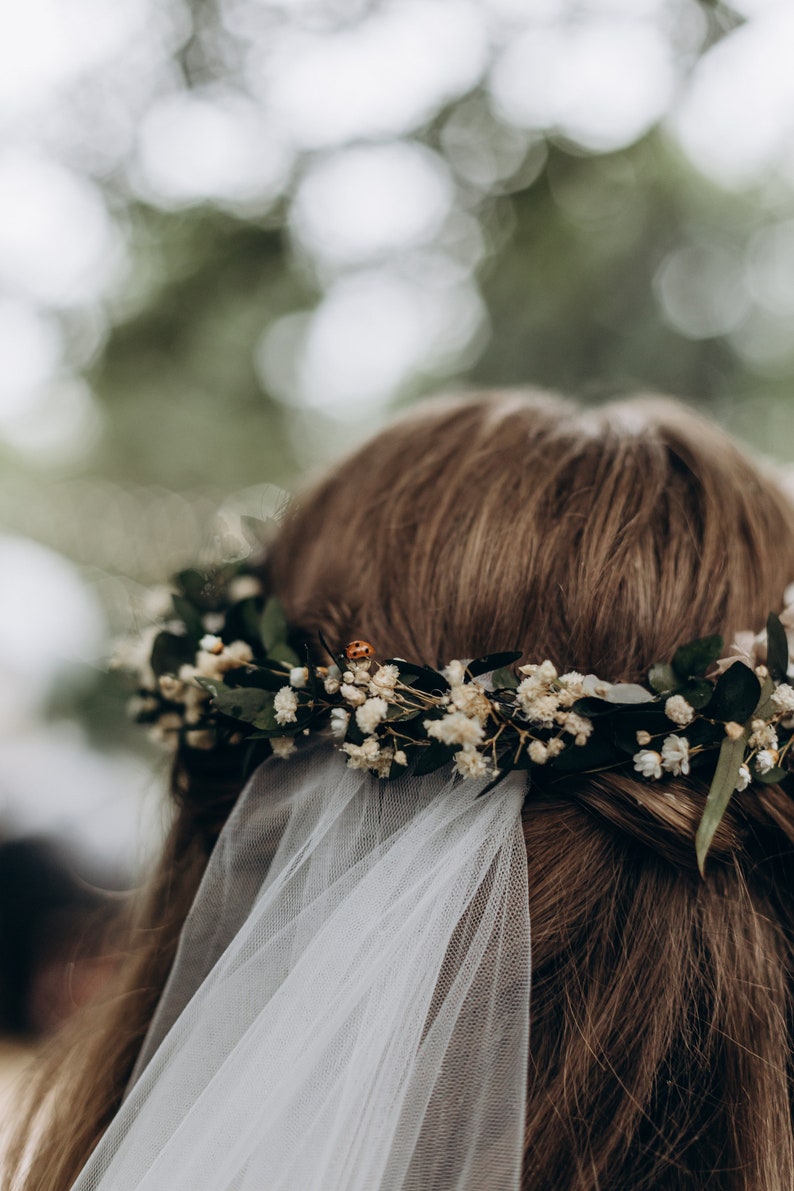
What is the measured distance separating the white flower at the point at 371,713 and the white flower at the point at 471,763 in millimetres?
70

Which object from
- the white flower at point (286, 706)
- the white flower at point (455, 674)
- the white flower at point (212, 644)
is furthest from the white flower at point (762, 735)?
the white flower at point (212, 644)

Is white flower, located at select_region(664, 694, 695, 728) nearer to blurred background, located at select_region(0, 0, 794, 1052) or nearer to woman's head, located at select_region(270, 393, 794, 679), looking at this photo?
woman's head, located at select_region(270, 393, 794, 679)

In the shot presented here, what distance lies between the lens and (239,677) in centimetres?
75

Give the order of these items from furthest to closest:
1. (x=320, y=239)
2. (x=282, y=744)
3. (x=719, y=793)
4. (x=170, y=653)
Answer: (x=320, y=239), (x=170, y=653), (x=282, y=744), (x=719, y=793)

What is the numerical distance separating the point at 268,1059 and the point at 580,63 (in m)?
2.76

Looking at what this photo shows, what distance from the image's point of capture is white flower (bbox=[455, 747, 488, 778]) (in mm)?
620

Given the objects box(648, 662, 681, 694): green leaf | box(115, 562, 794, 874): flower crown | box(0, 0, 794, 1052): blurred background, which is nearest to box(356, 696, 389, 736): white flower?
box(115, 562, 794, 874): flower crown

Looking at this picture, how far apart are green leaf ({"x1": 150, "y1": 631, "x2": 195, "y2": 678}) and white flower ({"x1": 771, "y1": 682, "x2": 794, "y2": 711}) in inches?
23.0

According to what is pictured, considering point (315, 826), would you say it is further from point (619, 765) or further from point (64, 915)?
point (64, 915)

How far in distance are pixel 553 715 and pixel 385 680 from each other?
14 centimetres

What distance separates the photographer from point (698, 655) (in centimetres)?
64

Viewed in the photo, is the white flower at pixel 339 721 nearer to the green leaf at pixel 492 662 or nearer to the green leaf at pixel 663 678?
the green leaf at pixel 492 662

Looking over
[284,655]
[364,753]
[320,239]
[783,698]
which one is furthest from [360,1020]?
[320,239]

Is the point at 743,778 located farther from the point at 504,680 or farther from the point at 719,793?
the point at 504,680
